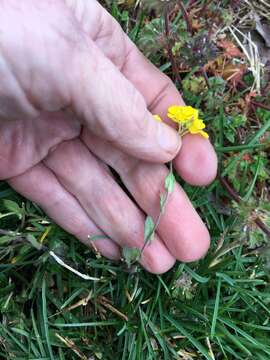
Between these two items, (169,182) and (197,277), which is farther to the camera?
(197,277)

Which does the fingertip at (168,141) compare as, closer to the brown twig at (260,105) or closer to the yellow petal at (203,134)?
the yellow petal at (203,134)

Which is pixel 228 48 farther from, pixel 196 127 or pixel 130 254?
pixel 130 254

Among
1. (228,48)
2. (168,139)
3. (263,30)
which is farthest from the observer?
(263,30)

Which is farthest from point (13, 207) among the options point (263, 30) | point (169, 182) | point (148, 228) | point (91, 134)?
point (263, 30)

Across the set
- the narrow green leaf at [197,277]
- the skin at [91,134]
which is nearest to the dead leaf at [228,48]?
the skin at [91,134]

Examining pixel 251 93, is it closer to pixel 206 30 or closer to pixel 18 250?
pixel 206 30

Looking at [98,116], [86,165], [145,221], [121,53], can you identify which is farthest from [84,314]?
[121,53]

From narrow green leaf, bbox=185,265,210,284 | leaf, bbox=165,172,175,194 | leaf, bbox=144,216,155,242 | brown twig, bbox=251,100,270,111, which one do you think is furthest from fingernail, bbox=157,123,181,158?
brown twig, bbox=251,100,270,111

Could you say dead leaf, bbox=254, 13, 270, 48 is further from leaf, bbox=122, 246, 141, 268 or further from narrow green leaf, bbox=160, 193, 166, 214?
leaf, bbox=122, 246, 141, 268
